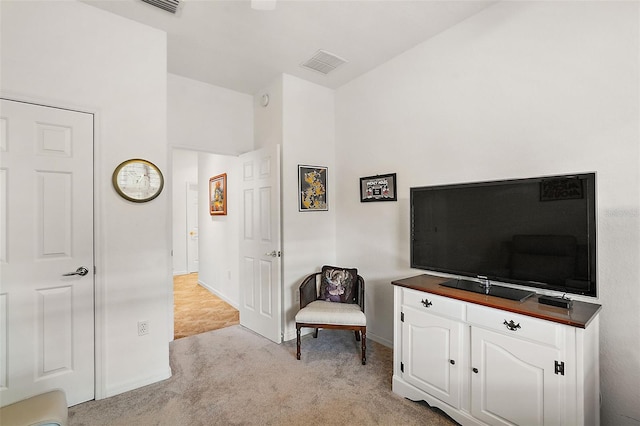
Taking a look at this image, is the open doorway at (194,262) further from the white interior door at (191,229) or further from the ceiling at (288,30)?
the ceiling at (288,30)

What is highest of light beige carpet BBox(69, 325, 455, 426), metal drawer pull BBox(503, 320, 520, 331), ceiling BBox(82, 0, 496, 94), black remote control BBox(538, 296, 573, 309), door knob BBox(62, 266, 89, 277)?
ceiling BBox(82, 0, 496, 94)

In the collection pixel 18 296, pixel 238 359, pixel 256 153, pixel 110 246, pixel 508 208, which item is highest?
pixel 256 153

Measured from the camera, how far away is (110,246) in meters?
2.22

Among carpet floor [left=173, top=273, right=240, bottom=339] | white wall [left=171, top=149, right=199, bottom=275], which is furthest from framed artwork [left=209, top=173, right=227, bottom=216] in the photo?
white wall [left=171, top=149, right=199, bottom=275]

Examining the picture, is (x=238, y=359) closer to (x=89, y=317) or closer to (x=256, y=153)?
(x=89, y=317)

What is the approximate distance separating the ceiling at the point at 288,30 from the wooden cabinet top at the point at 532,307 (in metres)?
2.08

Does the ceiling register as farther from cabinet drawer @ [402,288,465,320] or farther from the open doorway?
cabinet drawer @ [402,288,465,320]

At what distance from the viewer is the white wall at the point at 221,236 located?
4.26m

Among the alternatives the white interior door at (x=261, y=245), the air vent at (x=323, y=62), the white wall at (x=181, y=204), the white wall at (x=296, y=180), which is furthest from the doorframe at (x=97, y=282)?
the white wall at (x=181, y=204)

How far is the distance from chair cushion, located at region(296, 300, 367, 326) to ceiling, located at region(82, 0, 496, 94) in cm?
243

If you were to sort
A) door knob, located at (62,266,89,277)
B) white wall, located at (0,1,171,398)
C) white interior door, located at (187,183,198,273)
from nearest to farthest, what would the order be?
white wall, located at (0,1,171,398)
door knob, located at (62,266,89,277)
white interior door, located at (187,183,198,273)

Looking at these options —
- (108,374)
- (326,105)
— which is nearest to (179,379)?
(108,374)

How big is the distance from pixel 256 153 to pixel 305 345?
2147 millimetres

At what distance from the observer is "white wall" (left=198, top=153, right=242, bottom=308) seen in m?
4.26
